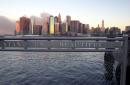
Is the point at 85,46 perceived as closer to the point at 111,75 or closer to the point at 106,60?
the point at 111,75

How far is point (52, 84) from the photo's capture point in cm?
1761

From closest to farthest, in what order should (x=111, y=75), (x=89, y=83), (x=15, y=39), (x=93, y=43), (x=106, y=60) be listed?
(x=15, y=39), (x=93, y=43), (x=89, y=83), (x=111, y=75), (x=106, y=60)

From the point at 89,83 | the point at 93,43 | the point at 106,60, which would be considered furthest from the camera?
the point at 106,60

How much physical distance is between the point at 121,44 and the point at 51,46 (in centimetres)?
333

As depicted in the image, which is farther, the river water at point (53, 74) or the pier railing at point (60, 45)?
the river water at point (53, 74)

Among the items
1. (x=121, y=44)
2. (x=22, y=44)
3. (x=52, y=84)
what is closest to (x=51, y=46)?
(x=22, y=44)

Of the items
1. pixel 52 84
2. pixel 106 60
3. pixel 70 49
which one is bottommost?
pixel 52 84

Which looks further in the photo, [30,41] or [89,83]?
[89,83]

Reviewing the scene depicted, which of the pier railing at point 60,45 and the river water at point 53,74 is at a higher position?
the pier railing at point 60,45

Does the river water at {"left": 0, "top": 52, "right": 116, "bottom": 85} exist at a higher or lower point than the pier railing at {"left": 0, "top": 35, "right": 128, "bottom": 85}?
lower

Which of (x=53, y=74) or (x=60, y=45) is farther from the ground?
(x=60, y=45)

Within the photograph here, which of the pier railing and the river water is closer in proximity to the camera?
the pier railing

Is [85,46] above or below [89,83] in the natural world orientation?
above

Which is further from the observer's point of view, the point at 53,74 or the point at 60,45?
the point at 53,74
